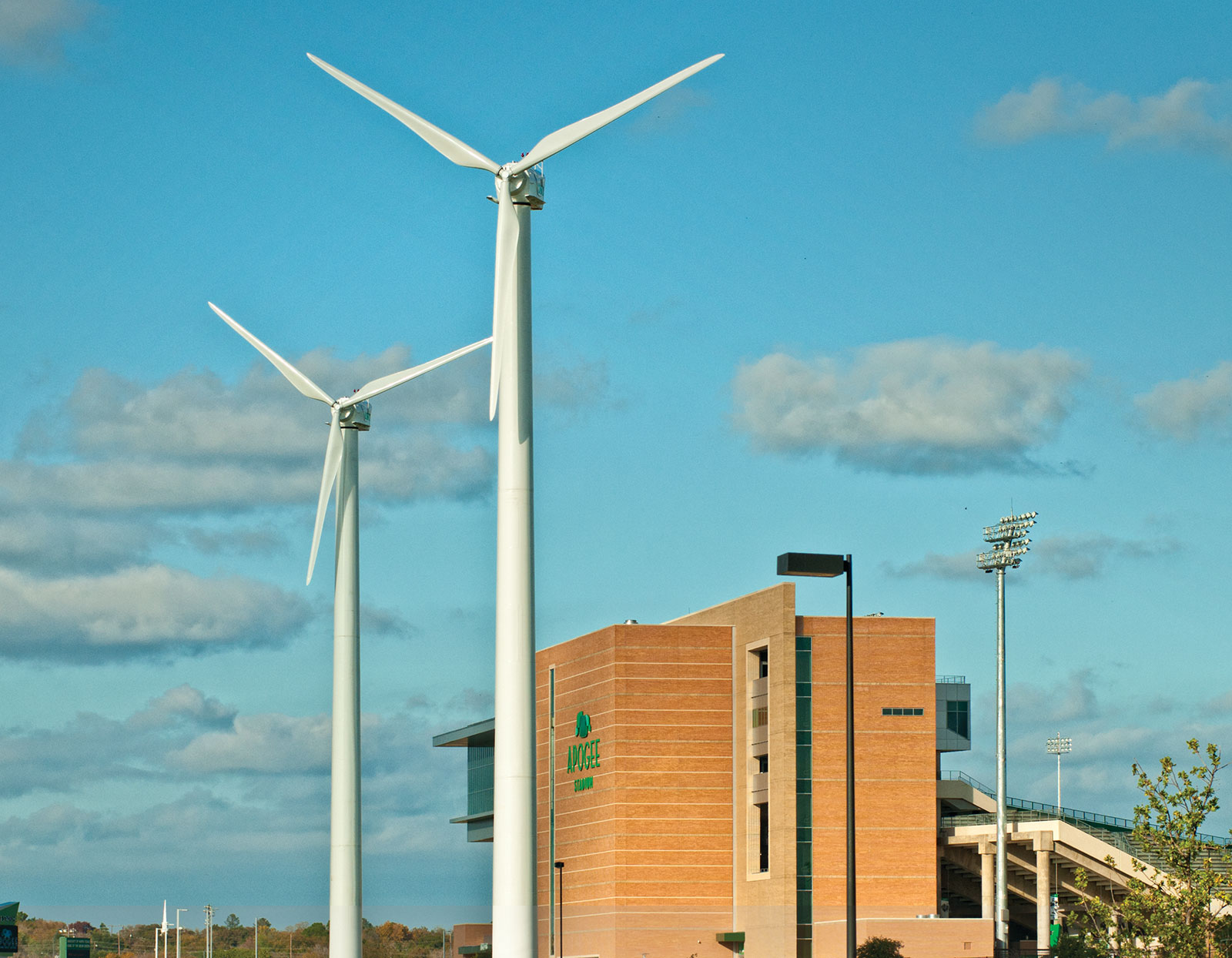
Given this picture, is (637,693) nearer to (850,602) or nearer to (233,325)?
(233,325)

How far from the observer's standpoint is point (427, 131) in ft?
116

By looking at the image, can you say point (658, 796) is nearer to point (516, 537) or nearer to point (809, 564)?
point (809, 564)

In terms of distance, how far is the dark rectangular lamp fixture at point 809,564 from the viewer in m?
36.9

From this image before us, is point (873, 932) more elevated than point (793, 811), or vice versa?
point (793, 811)

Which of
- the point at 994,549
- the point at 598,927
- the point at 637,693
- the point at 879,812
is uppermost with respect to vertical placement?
the point at 994,549

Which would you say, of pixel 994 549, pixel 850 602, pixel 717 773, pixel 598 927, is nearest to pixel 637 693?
pixel 717 773

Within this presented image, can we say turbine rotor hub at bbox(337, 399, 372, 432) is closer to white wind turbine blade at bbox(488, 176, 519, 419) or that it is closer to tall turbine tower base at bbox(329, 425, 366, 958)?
tall turbine tower base at bbox(329, 425, 366, 958)

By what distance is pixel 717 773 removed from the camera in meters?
96.1

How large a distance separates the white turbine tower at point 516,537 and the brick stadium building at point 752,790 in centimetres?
6031

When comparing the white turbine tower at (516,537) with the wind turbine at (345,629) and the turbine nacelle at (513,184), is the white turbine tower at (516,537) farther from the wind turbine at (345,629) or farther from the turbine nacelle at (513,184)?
the wind turbine at (345,629)

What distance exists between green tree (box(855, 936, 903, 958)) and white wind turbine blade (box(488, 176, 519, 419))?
5948cm

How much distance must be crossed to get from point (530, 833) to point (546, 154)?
42.1 ft

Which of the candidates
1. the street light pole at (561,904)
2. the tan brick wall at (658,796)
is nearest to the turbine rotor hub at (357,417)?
the tan brick wall at (658,796)

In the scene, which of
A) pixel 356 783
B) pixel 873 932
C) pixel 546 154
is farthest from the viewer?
pixel 873 932
